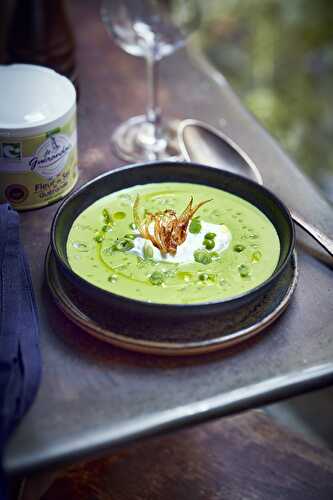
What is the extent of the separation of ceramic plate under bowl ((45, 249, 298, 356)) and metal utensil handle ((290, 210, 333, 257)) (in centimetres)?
11

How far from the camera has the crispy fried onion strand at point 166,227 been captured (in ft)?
2.76

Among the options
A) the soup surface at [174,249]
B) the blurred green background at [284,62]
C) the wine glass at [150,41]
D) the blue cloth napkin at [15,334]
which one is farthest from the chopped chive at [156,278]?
the blurred green background at [284,62]

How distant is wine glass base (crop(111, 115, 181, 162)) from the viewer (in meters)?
1.11

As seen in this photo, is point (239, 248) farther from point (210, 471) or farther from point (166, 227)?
point (210, 471)

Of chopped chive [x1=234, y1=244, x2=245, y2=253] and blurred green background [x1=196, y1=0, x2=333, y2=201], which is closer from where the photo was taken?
chopped chive [x1=234, y1=244, x2=245, y2=253]

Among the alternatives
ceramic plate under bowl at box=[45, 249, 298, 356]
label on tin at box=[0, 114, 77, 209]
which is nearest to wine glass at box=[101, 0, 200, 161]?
label on tin at box=[0, 114, 77, 209]

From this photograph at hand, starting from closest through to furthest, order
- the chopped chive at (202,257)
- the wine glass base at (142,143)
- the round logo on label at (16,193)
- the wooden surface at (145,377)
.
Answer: the wooden surface at (145,377)
the chopped chive at (202,257)
the round logo on label at (16,193)
the wine glass base at (142,143)

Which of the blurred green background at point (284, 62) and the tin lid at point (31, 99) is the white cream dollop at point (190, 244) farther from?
the blurred green background at point (284, 62)

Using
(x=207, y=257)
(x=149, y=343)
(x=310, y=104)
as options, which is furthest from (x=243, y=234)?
(x=310, y=104)

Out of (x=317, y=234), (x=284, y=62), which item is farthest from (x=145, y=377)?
(x=284, y=62)

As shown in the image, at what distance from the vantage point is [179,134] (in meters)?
1.08

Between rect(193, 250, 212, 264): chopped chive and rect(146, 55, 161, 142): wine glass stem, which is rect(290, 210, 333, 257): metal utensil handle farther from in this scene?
rect(146, 55, 161, 142): wine glass stem

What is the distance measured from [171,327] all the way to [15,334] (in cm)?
14

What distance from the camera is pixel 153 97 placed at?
3.77 feet
